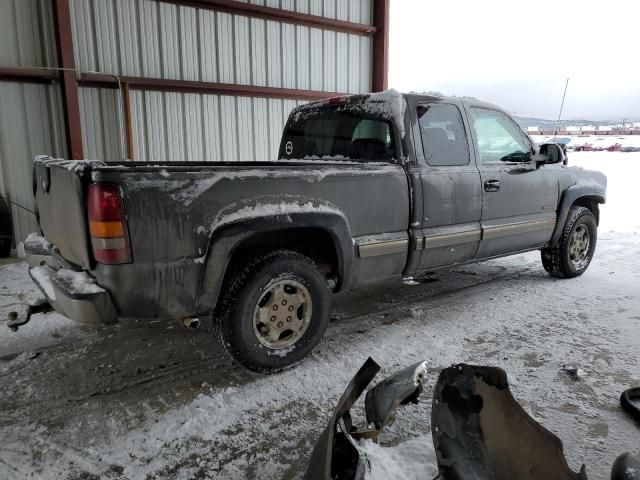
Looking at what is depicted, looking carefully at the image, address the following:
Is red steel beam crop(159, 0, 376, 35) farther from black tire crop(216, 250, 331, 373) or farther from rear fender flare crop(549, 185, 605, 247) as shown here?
black tire crop(216, 250, 331, 373)

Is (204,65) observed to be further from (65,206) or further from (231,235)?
(231,235)

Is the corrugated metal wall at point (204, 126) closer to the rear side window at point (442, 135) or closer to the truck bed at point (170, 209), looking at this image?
the truck bed at point (170, 209)

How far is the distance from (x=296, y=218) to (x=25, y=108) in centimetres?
579

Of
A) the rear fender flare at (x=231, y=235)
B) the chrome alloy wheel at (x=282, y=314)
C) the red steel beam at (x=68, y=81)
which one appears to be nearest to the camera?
the rear fender flare at (x=231, y=235)

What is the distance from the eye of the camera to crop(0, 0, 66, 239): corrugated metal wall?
21.4 feet

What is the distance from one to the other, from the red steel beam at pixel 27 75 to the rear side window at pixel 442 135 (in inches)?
221

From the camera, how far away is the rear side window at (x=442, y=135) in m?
3.92

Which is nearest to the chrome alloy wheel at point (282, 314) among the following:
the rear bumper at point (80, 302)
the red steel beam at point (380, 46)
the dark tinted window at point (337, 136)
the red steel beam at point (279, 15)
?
the rear bumper at point (80, 302)

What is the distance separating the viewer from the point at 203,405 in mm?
2783

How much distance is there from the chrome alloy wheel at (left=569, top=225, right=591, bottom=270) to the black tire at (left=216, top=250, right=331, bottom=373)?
3535mm

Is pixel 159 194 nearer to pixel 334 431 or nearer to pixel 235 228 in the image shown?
pixel 235 228

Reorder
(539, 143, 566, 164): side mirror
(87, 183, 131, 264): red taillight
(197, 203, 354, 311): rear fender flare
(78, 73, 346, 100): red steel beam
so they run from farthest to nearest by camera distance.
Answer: (78, 73, 346, 100): red steel beam, (539, 143, 566, 164): side mirror, (197, 203, 354, 311): rear fender flare, (87, 183, 131, 264): red taillight

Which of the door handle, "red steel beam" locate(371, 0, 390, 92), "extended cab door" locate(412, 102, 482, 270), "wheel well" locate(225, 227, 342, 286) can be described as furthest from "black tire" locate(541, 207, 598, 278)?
"red steel beam" locate(371, 0, 390, 92)

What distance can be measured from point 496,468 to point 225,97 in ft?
25.4
